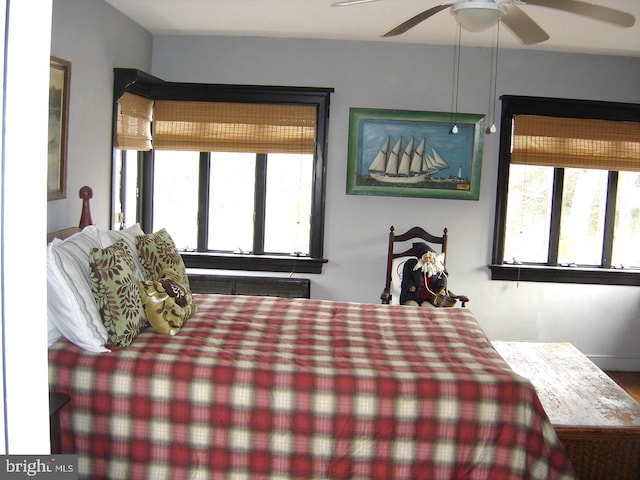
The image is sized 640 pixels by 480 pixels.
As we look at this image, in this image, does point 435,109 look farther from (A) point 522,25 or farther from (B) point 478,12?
(B) point 478,12

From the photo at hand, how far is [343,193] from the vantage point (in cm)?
516

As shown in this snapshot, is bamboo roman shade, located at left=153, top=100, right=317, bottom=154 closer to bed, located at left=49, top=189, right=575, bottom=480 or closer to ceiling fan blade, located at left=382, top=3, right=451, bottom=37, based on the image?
ceiling fan blade, located at left=382, top=3, right=451, bottom=37

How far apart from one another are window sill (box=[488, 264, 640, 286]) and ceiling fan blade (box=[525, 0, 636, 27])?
295 centimetres

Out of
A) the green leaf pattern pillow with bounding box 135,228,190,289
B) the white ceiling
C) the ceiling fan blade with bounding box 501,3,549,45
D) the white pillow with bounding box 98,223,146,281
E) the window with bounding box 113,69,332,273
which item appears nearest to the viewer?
the ceiling fan blade with bounding box 501,3,549,45

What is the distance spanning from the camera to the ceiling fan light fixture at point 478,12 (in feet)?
7.75

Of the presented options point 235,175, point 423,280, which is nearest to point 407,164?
point 423,280

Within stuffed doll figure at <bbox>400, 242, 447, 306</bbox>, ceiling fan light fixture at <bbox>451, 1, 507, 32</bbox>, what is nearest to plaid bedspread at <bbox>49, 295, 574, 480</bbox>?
ceiling fan light fixture at <bbox>451, 1, 507, 32</bbox>

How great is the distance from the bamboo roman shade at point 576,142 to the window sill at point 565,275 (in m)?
0.79

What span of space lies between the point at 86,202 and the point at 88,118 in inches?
22.7

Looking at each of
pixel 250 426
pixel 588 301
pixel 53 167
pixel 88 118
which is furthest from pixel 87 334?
pixel 588 301

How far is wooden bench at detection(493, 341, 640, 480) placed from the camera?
2811 millimetres

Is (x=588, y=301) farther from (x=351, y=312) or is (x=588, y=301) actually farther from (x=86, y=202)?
(x=86, y=202)

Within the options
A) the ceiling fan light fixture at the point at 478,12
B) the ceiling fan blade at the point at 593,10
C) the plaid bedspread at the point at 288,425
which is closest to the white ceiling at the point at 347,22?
the ceiling fan blade at the point at 593,10

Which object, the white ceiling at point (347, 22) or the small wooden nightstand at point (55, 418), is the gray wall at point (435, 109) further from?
the small wooden nightstand at point (55, 418)
